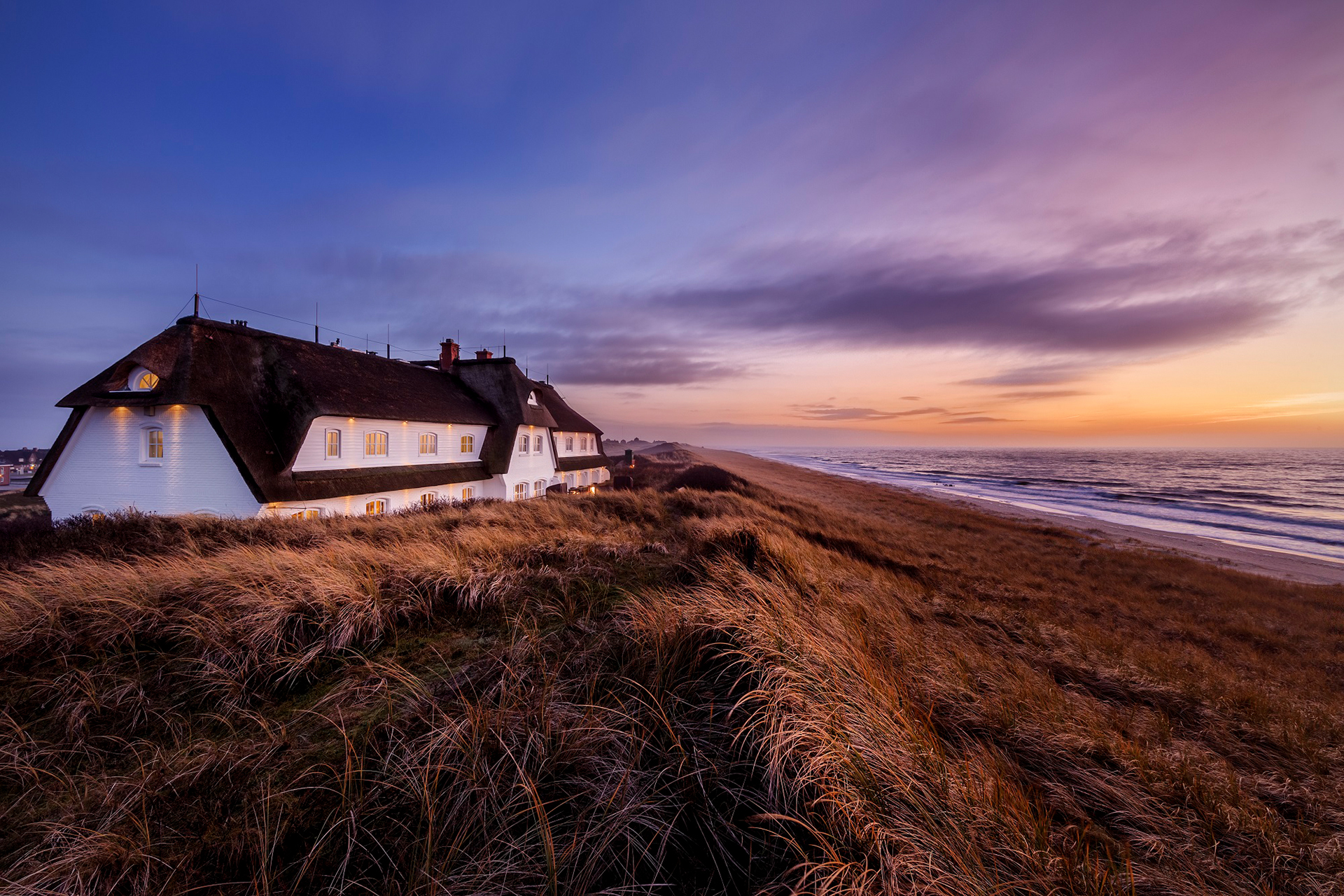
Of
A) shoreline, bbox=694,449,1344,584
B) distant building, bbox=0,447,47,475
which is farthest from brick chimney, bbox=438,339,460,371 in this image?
distant building, bbox=0,447,47,475

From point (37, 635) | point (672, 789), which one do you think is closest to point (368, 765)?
point (672, 789)

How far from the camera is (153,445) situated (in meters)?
15.3

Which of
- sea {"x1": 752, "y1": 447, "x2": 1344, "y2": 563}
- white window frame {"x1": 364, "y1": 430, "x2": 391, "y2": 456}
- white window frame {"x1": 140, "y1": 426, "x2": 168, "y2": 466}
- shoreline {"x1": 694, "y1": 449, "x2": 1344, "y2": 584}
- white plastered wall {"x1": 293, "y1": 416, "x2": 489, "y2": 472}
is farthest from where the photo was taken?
sea {"x1": 752, "y1": 447, "x2": 1344, "y2": 563}

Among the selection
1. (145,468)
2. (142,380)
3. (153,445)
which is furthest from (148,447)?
(142,380)

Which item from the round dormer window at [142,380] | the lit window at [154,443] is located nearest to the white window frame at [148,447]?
the lit window at [154,443]

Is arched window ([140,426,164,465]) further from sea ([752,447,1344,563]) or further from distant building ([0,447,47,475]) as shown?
distant building ([0,447,47,475])

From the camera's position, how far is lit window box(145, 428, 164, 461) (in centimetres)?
1521

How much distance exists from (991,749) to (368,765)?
4051 millimetres

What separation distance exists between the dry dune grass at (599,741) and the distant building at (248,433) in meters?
10.5

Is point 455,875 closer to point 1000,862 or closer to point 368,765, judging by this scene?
point 368,765

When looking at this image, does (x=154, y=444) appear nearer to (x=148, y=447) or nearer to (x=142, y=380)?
(x=148, y=447)

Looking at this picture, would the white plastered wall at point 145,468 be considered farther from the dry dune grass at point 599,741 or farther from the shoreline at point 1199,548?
the shoreline at point 1199,548

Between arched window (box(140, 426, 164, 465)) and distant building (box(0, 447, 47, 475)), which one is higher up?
arched window (box(140, 426, 164, 465))

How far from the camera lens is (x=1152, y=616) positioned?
33.3 feet
